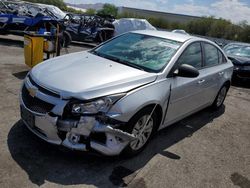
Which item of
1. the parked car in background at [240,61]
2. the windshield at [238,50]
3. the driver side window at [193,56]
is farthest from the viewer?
the windshield at [238,50]

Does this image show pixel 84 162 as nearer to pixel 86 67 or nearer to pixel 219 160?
pixel 86 67

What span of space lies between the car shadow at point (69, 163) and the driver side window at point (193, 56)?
1.35 metres

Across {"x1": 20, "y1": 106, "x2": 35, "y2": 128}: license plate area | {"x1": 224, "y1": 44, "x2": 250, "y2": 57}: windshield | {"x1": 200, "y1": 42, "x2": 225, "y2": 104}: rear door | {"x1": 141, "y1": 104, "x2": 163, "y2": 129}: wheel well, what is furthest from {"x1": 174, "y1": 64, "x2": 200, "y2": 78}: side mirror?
{"x1": 224, "y1": 44, "x2": 250, "y2": 57}: windshield

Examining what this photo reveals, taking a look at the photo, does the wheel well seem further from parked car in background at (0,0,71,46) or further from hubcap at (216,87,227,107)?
parked car in background at (0,0,71,46)

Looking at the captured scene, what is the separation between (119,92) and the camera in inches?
137

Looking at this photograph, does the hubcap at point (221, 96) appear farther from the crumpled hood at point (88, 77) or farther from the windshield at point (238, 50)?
the windshield at point (238, 50)

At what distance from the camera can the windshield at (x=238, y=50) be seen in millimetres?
10827

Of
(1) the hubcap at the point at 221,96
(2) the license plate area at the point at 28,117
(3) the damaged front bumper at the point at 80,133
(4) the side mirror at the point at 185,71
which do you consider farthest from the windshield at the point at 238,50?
(2) the license plate area at the point at 28,117

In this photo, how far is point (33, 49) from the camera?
7254mm

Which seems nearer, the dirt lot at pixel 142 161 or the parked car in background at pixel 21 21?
the dirt lot at pixel 142 161

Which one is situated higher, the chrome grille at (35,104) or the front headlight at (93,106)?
the front headlight at (93,106)

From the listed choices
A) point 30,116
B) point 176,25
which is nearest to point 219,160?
point 30,116

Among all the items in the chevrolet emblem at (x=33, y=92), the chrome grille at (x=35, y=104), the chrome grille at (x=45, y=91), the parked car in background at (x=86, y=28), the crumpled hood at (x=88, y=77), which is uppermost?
the crumpled hood at (x=88, y=77)

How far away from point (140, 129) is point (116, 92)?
0.66 metres
